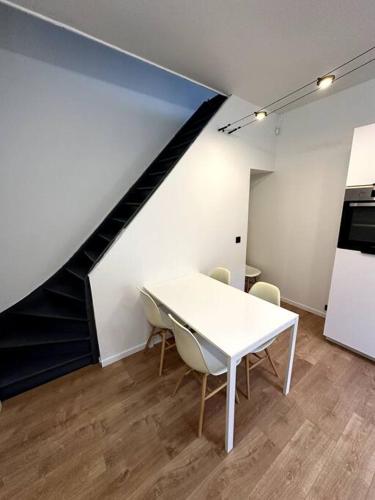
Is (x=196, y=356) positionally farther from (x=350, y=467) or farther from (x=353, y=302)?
(x=353, y=302)

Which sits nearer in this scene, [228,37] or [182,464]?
[182,464]

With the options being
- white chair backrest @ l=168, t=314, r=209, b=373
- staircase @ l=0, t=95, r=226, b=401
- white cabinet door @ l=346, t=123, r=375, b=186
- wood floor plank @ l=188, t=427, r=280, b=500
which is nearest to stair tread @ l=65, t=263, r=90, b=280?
staircase @ l=0, t=95, r=226, b=401

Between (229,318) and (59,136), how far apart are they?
9.36 ft

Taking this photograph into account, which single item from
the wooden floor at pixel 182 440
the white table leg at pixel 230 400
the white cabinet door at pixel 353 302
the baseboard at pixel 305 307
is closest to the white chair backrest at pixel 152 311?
the wooden floor at pixel 182 440

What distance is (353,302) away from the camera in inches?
83.7

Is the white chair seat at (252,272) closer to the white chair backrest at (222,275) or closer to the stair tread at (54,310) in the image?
the white chair backrest at (222,275)

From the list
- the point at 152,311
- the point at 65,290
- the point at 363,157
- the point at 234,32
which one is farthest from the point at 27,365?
the point at 363,157

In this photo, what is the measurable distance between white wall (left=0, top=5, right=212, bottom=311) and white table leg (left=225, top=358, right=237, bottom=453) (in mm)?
2518

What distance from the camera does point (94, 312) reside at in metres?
1.96

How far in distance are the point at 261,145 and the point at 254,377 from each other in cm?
300

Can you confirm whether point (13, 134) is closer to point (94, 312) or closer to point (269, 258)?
point (94, 312)

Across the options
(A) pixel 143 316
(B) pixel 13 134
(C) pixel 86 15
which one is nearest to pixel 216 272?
(A) pixel 143 316

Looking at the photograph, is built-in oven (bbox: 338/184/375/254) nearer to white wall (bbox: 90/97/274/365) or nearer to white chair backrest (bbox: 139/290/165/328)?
white wall (bbox: 90/97/274/365)

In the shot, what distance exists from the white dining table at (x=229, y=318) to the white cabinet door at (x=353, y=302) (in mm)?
1042
